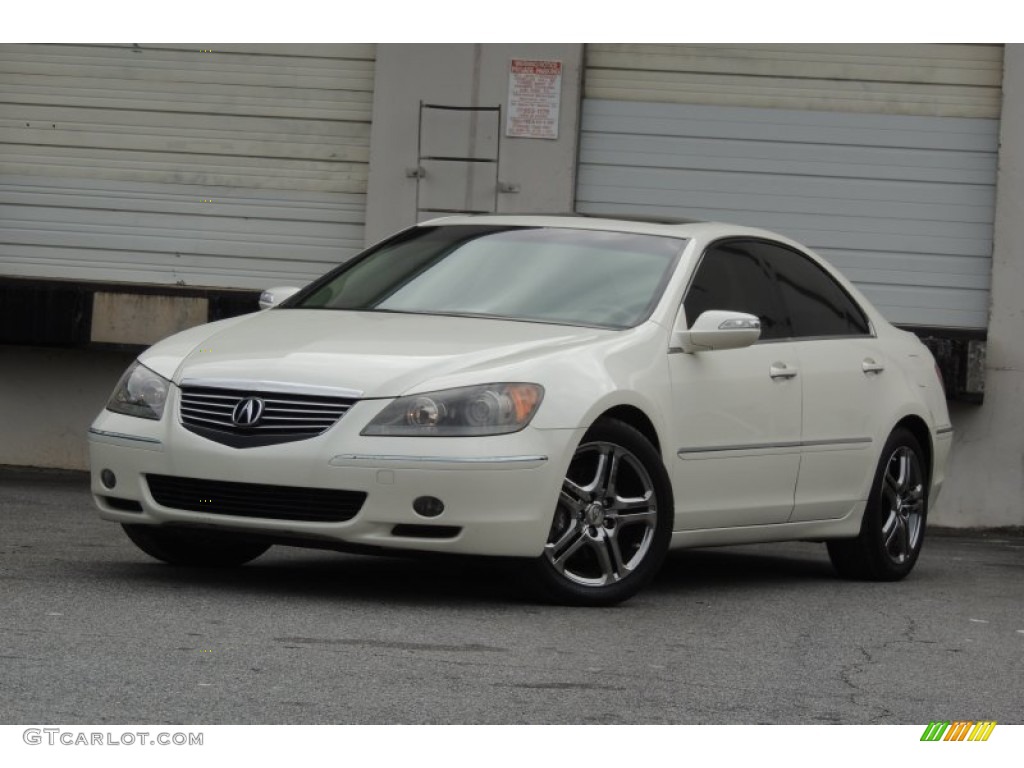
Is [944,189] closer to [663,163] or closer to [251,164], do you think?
[663,163]

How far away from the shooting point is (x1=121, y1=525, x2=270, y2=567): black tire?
7.84m

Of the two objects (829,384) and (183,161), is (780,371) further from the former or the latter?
(183,161)

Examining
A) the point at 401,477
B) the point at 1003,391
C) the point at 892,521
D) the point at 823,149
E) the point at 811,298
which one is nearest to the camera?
the point at 401,477

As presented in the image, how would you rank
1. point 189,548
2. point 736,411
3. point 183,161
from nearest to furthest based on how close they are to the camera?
point 189,548 < point 736,411 < point 183,161

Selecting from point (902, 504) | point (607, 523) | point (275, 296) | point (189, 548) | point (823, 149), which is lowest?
point (189, 548)

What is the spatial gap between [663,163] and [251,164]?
2.94 meters

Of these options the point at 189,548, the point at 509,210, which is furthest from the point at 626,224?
the point at 509,210

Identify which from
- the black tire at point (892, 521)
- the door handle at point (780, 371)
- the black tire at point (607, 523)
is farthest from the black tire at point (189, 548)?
the black tire at point (892, 521)

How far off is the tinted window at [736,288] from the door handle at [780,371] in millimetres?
157

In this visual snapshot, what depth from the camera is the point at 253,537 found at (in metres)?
7.14

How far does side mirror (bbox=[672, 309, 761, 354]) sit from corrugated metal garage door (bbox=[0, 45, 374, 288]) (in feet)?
23.2

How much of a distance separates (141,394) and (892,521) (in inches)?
143

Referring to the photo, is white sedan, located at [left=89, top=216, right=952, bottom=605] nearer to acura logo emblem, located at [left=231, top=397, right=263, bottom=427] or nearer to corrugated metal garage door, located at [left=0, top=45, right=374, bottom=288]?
acura logo emblem, located at [left=231, top=397, right=263, bottom=427]

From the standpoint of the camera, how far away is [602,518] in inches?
291
